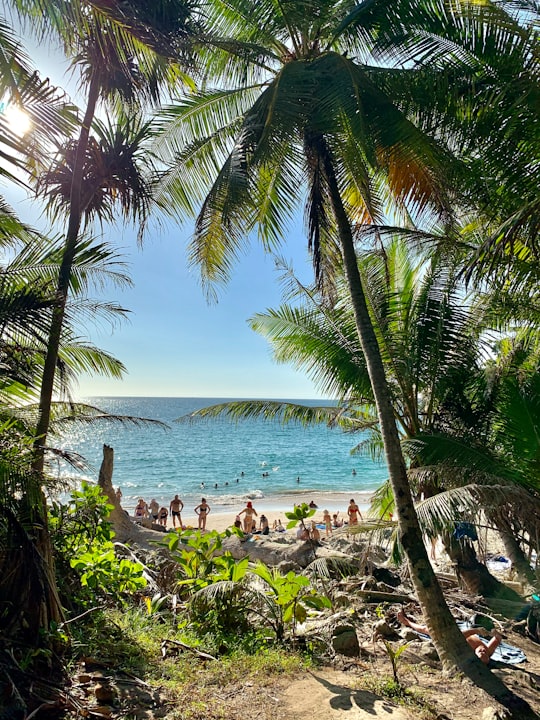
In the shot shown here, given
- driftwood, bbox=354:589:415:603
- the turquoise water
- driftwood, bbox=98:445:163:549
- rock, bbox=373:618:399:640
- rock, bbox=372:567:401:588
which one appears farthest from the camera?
the turquoise water

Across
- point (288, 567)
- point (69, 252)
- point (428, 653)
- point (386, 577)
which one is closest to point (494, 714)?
point (428, 653)

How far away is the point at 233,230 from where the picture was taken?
6.41 metres

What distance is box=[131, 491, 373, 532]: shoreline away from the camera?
2323 centimetres

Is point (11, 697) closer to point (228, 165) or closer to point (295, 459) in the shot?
point (228, 165)

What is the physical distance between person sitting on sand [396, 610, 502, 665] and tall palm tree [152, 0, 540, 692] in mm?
616

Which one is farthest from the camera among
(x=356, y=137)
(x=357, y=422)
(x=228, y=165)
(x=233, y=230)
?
(x=357, y=422)

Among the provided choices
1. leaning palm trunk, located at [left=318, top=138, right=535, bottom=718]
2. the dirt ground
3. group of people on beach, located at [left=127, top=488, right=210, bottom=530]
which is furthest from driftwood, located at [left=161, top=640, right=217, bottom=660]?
group of people on beach, located at [left=127, top=488, right=210, bottom=530]

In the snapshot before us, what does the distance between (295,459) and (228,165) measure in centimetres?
5052

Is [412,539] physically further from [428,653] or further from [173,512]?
[173,512]

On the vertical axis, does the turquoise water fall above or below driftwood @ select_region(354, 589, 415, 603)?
below

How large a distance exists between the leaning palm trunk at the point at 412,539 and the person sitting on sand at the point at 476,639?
0.25 m

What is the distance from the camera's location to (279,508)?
92.4 feet

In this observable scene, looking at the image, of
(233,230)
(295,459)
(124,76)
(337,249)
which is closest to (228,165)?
(233,230)

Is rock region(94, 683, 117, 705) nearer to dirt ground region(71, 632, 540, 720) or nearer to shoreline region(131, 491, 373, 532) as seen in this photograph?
dirt ground region(71, 632, 540, 720)
